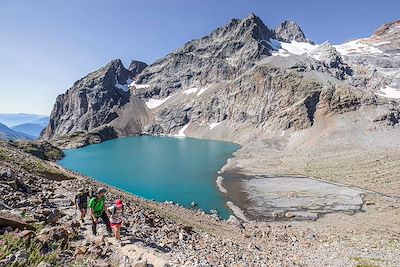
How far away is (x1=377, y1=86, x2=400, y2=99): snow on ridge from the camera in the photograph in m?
185

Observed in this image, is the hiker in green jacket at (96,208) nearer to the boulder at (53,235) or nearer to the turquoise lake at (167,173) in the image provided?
the boulder at (53,235)

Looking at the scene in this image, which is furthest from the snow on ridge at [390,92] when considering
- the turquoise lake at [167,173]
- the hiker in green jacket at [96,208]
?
the hiker in green jacket at [96,208]

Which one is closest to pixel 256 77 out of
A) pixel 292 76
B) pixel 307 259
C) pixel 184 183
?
pixel 292 76

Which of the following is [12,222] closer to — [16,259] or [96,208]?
[16,259]

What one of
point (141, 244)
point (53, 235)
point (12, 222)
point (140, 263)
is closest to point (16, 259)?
point (53, 235)

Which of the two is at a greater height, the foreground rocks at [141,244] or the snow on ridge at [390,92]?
the snow on ridge at [390,92]

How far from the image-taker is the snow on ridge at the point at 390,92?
185 metres

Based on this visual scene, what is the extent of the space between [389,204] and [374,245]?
25.3 m

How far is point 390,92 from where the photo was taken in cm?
19012

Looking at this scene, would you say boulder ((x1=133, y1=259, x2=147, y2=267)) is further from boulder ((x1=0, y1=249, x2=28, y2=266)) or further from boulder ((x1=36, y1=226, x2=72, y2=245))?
boulder ((x1=0, y1=249, x2=28, y2=266))

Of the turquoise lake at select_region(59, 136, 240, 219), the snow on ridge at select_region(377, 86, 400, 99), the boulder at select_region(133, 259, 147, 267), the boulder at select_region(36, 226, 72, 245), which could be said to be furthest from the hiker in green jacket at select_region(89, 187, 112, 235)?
the snow on ridge at select_region(377, 86, 400, 99)

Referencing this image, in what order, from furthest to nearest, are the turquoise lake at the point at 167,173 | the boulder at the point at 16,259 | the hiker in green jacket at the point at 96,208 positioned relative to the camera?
the turquoise lake at the point at 167,173
the hiker in green jacket at the point at 96,208
the boulder at the point at 16,259

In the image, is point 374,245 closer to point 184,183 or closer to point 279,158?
point 184,183

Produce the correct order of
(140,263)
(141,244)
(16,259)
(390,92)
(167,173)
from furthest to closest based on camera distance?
(390,92) < (167,173) < (141,244) < (140,263) < (16,259)
